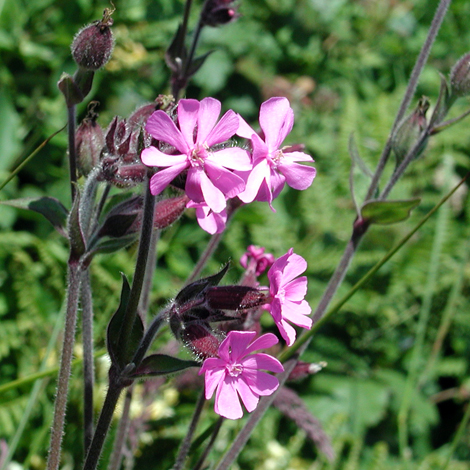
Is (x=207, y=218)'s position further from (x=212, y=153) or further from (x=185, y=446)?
(x=185, y=446)

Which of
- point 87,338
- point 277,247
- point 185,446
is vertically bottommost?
point 277,247

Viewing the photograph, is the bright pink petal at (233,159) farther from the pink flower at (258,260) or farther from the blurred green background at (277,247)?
the blurred green background at (277,247)

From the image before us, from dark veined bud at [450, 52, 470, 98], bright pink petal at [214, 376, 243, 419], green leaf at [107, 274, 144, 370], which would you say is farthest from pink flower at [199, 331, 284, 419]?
dark veined bud at [450, 52, 470, 98]

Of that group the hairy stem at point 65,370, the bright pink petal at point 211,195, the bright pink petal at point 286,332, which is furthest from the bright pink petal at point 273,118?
the hairy stem at point 65,370

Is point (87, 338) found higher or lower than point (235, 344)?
lower

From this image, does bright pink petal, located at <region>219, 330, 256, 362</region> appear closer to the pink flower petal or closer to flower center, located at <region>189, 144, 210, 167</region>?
the pink flower petal

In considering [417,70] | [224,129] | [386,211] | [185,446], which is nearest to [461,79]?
[417,70]

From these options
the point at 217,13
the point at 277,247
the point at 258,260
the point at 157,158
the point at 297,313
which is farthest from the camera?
the point at 277,247

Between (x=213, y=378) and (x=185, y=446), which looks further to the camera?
(x=185, y=446)
